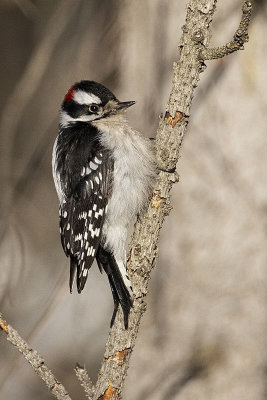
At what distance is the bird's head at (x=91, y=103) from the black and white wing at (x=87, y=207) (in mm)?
310

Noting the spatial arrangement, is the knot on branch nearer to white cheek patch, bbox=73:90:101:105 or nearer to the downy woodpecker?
the downy woodpecker

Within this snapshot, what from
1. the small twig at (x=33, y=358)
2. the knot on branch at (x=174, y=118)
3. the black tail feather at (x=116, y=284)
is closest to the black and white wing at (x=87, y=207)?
the black tail feather at (x=116, y=284)

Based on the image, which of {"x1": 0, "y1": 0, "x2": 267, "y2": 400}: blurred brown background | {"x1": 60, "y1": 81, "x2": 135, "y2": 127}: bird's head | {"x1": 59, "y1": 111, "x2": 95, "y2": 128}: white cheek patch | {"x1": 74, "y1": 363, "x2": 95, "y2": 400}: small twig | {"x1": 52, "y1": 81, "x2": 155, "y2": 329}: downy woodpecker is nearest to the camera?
{"x1": 74, "y1": 363, "x2": 95, "y2": 400}: small twig

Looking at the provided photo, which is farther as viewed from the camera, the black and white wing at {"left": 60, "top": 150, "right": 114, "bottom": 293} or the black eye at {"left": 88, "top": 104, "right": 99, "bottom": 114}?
the black eye at {"left": 88, "top": 104, "right": 99, "bottom": 114}

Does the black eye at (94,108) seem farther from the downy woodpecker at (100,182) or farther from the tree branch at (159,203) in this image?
the tree branch at (159,203)

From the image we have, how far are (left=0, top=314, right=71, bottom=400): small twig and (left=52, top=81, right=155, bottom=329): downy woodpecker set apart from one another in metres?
0.65

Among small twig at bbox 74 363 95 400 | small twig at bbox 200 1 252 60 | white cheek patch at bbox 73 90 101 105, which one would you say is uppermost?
white cheek patch at bbox 73 90 101 105

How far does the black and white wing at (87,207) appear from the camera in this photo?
3.23 meters

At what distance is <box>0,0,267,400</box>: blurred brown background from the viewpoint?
4488 millimetres

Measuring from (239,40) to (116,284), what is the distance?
128cm

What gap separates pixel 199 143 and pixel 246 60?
69 centimetres

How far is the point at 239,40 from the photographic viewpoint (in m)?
2.41

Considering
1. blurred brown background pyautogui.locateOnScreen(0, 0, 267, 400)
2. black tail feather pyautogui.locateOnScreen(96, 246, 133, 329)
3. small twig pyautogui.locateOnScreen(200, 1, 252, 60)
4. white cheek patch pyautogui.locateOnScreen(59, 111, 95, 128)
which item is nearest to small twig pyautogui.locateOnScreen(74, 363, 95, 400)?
black tail feather pyautogui.locateOnScreen(96, 246, 133, 329)

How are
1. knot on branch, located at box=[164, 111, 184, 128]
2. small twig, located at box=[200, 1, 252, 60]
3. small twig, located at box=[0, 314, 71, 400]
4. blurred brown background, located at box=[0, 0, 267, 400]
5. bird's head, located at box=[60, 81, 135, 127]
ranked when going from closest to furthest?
small twig, located at box=[200, 1, 252, 60], small twig, located at box=[0, 314, 71, 400], knot on branch, located at box=[164, 111, 184, 128], bird's head, located at box=[60, 81, 135, 127], blurred brown background, located at box=[0, 0, 267, 400]
